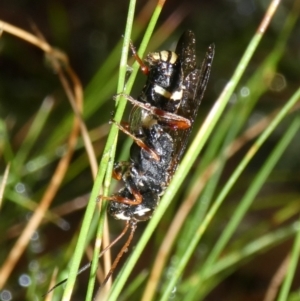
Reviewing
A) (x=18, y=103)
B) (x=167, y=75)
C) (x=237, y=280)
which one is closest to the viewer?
(x=167, y=75)

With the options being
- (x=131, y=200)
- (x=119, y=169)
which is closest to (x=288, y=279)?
(x=131, y=200)

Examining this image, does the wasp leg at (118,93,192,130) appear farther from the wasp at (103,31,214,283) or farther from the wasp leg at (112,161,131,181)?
the wasp leg at (112,161,131,181)

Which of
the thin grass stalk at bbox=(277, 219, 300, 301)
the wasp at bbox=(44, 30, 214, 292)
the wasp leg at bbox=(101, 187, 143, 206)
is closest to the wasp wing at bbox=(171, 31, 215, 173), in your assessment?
the wasp at bbox=(44, 30, 214, 292)

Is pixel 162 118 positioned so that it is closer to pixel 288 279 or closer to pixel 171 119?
pixel 171 119

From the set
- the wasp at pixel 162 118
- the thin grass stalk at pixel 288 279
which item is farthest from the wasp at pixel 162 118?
the thin grass stalk at pixel 288 279

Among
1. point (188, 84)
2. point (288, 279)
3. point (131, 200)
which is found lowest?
point (288, 279)

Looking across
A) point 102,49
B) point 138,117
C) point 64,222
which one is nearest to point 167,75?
point 138,117

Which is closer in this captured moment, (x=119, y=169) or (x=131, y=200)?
(x=131, y=200)

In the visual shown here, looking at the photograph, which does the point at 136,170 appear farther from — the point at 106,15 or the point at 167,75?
the point at 106,15
